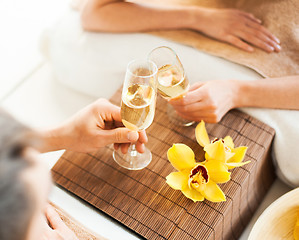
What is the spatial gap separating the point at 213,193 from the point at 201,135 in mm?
191

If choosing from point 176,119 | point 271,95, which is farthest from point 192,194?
point 271,95

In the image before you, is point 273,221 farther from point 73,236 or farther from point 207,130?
point 73,236

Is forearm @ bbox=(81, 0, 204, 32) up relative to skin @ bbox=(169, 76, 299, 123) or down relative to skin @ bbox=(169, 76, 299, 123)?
up

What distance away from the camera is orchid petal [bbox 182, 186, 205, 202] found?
1063 mm


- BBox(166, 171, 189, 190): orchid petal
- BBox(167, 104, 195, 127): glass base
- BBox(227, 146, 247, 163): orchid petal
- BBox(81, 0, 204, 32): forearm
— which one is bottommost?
BBox(167, 104, 195, 127): glass base

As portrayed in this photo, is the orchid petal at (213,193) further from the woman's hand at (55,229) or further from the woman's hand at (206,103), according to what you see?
the woman's hand at (55,229)

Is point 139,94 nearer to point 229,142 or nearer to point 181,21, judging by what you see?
point 229,142

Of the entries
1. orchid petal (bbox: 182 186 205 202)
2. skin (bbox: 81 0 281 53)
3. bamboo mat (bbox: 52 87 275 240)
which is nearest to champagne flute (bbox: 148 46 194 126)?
bamboo mat (bbox: 52 87 275 240)

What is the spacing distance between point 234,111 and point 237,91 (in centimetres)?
7

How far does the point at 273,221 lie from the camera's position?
44.6 inches

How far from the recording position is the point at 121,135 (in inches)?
42.9

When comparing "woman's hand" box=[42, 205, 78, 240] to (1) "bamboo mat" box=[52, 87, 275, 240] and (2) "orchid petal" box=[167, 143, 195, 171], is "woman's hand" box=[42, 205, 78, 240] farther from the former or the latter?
(2) "orchid petal" box=[167, 143, 195, 171]

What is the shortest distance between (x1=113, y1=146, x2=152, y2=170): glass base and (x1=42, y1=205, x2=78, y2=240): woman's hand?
0.79 feet

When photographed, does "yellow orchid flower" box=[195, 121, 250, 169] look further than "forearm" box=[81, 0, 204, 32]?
No
